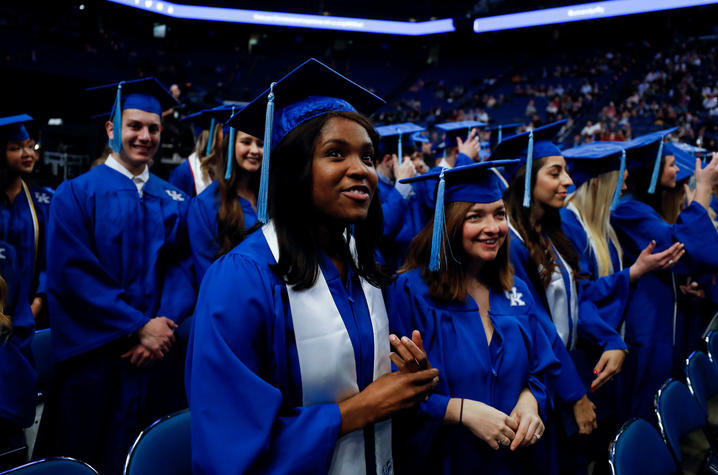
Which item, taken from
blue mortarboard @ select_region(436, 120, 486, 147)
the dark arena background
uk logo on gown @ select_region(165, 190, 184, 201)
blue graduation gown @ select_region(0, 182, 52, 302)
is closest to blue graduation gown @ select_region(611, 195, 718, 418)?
blue mortarboard @ select_region(436, 120, 486, 147)

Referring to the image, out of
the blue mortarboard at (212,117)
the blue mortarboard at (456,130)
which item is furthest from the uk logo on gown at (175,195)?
the blue mortarboard at (456,130)

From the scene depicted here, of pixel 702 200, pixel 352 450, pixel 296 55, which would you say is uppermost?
pixel 296 55

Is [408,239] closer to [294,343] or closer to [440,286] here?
[440,286]

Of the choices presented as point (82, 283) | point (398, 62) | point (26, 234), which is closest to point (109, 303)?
point (82, 283)

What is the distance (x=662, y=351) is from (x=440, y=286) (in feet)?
5.69

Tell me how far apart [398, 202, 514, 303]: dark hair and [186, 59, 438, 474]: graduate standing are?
61cm

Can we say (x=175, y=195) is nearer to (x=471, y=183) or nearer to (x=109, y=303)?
(x=109, y=303)

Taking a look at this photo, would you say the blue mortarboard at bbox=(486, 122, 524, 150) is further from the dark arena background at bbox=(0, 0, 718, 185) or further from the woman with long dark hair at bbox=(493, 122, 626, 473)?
the dark arena background at bbox=(0, 0, 718, 185)

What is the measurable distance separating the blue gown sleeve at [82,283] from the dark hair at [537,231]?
1.85m

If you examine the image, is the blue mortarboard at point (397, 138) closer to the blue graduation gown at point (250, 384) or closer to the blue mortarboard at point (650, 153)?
the blue mortarboard at point (650, 153)

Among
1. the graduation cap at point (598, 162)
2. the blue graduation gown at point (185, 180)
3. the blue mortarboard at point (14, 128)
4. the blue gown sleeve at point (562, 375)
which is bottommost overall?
the blue gown sleeve at point (562, 375)

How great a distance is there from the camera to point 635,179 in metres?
3.24

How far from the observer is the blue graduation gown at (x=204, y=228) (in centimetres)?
265

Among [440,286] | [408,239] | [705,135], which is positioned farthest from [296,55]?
[440,286]
